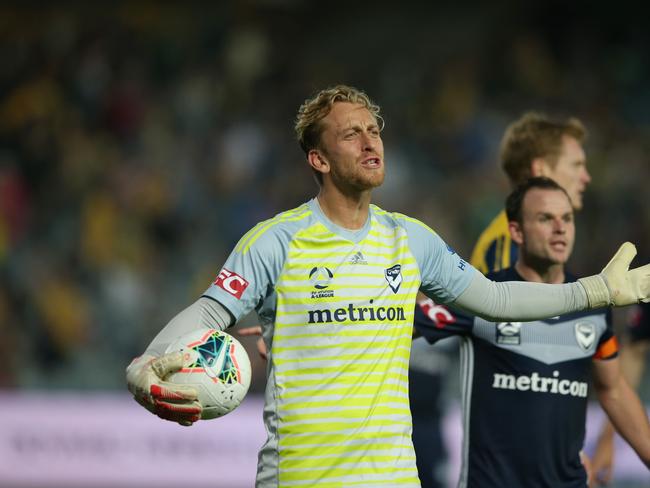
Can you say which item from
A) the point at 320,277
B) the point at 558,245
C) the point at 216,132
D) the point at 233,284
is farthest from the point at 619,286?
the point at 216,132

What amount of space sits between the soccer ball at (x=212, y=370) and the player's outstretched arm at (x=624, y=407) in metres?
2.07

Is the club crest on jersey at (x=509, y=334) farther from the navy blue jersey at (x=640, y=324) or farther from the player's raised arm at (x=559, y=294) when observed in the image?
the navy blue jersey at (x=640, y=324)

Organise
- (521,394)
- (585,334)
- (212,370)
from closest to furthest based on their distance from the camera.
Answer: (212,370), (521,394), (585,334)

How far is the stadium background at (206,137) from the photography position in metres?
12.0

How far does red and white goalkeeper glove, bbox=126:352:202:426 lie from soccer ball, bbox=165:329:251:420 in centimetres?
5

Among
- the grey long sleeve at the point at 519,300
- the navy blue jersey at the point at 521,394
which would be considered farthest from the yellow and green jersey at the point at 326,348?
the navy blue jersey at the point at 521,394

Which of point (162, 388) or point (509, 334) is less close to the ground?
point (509, 334)

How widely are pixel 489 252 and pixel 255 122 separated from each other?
27.5 feet

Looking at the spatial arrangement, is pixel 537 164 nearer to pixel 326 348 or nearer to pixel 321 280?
pixel 321 280

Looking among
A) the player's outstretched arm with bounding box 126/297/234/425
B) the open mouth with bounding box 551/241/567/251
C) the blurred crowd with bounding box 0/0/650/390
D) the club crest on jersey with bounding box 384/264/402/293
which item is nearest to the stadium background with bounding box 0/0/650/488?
the blurred crowd with bounding box 0/0/650/390

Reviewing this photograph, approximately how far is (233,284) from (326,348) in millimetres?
402

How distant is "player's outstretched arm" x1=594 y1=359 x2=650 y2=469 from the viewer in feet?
17.3

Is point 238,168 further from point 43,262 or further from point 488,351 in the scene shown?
point 488,351

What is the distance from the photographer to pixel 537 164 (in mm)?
6066
